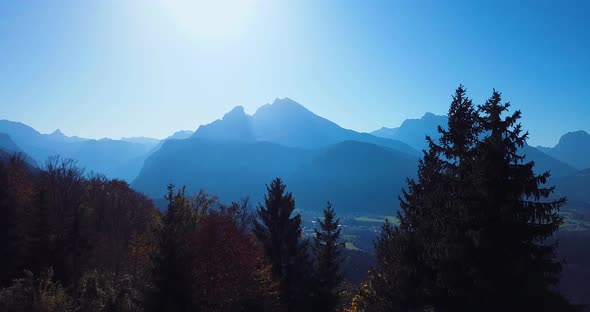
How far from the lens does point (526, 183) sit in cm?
1437

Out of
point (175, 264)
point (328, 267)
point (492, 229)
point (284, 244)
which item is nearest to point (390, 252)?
point (492, 229)

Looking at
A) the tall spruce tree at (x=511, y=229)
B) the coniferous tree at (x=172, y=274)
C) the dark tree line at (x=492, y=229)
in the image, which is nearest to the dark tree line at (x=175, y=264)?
the coniferous tree at (x=172, y=274)

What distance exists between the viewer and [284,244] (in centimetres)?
2919

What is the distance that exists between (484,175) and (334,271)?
2128 centimetres

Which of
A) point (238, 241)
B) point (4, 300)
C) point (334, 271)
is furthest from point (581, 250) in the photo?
point (4, 300)

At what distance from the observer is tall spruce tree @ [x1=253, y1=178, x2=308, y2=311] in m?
29.0

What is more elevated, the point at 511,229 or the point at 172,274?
the point at 511,229

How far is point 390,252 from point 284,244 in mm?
10130

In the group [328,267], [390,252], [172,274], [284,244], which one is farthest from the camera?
[328,267]

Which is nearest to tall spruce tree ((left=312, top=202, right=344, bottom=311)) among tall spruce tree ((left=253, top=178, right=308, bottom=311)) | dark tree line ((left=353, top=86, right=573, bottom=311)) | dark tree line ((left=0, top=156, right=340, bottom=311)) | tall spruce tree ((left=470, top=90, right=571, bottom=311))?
dark tree line ((left=0, top=156, right=340, bottom=311))

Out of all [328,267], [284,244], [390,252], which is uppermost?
[390,252]

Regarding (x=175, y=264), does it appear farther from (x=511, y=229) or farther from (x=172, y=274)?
(x=511, y=229)

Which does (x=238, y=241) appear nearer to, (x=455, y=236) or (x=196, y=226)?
(x=196, y=226)

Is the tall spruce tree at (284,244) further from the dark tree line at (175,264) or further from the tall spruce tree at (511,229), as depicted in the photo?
A: the tall spruce tree at (511,229)
